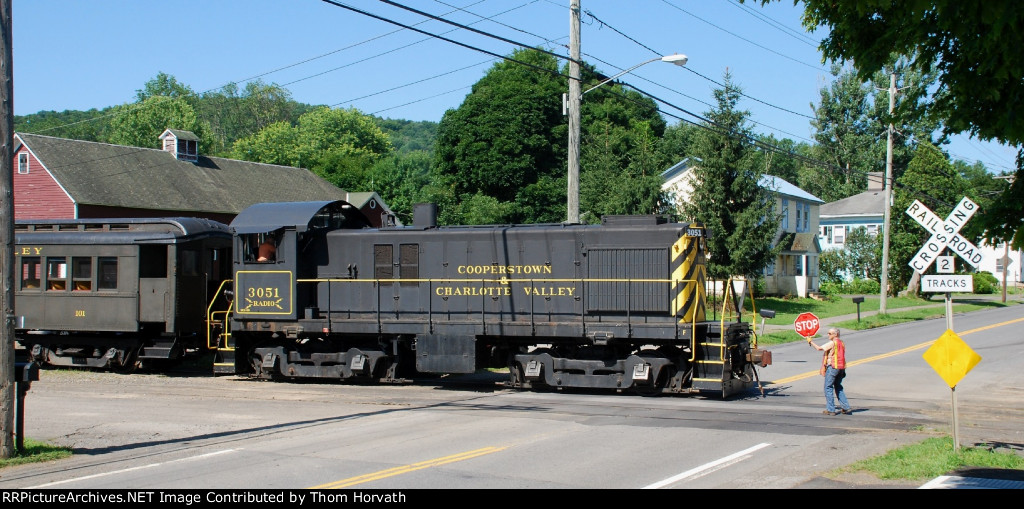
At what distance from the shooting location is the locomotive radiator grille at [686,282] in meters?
15.8

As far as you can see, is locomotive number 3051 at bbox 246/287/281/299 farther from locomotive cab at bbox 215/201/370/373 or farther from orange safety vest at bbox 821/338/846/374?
orange safety vest at bbox 821/338/846/374

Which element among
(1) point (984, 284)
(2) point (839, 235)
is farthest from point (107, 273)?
(1) point (984, 284)

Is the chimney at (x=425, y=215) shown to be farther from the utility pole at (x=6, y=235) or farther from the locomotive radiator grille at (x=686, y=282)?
the utility pole at (x=6, y=235)

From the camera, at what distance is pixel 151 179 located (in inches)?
1570

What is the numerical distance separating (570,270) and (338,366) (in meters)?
5.76

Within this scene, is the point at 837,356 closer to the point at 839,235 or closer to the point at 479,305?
the point at 479,305

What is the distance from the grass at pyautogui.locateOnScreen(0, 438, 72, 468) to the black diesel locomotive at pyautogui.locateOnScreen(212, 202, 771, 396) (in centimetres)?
730

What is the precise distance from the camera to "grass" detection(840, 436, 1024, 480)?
8992mm

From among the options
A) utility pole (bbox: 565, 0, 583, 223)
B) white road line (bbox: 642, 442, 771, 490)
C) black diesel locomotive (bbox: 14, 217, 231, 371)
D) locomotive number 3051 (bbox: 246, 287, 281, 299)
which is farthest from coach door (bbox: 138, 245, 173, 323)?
white road line (bbox: 642, 442, 771, 490)

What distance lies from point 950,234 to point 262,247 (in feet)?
44.5
